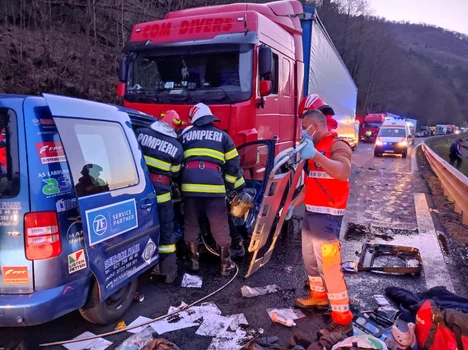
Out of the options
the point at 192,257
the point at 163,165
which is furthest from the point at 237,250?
the point at 163,165

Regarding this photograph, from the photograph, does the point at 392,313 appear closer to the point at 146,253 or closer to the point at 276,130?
the point at 146,253

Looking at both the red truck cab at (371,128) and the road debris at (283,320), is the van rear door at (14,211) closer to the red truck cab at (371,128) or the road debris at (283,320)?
the road debris at (283,320)

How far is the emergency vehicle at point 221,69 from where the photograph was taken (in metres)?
5.38

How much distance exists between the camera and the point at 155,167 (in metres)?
3.69

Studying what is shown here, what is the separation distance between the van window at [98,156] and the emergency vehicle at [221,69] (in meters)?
2.37

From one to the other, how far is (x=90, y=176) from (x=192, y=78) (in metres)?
3.38

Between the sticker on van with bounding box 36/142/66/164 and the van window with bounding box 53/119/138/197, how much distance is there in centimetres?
7

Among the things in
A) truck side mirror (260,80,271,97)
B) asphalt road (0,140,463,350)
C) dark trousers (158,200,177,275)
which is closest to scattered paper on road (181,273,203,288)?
asphalt road (0,140,463,350)

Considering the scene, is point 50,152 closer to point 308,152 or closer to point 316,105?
point 308,152

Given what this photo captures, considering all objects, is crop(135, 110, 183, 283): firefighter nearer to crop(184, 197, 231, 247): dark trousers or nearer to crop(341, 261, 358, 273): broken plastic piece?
crop(184, 197, 231, 247): dark trousers

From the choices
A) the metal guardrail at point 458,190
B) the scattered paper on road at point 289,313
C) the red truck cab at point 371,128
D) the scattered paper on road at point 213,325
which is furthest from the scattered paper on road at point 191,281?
the red truck cab at point 371,128

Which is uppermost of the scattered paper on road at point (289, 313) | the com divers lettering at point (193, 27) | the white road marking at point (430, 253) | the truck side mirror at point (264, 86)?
the com divers lettering at point (193, 27)

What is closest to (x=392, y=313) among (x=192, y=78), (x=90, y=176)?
(x=90, y=176)

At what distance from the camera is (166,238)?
380cm
